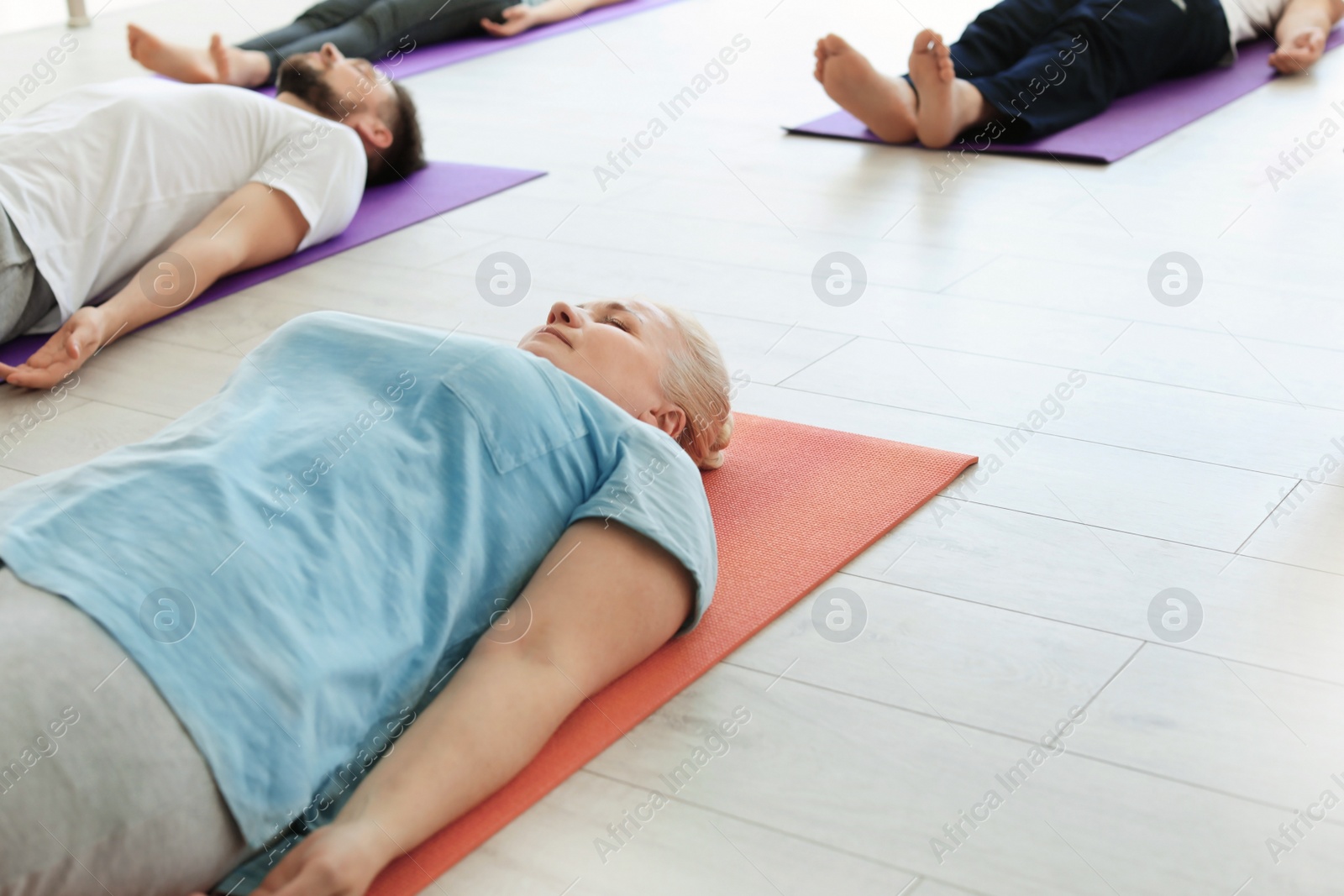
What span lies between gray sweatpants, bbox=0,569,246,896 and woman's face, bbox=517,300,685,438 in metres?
0.60

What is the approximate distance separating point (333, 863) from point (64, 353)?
142 centimetres

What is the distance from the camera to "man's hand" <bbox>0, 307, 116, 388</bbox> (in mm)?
2000

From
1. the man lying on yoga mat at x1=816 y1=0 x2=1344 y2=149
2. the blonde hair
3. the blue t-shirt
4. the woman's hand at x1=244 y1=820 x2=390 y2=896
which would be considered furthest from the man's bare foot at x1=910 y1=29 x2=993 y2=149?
the woman's hand at x1=244 y1=820 x2=390 y2=896

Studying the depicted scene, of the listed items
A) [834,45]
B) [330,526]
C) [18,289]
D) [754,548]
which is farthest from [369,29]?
[330,526]

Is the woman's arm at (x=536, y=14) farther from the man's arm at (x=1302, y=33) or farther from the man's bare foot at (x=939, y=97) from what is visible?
the man's arm at (x=1302, y=33)

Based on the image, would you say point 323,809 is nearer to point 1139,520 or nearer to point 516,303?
point 1139,520

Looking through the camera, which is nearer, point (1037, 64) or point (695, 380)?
point (695, 380)

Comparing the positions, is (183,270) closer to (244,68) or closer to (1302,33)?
(244,68)

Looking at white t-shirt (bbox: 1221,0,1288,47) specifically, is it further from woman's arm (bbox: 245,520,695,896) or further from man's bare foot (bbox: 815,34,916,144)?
woman's arm (bbox: 245,520,695,896)

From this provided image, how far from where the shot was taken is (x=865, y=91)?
3229 mm

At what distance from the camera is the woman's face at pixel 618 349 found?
1.41m

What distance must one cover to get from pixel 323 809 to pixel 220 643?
186 millimetres

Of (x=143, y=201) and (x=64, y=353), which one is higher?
(x=143, y=201)

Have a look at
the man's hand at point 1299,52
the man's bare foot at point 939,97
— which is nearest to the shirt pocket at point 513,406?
the man's bare foot at point 939,97
